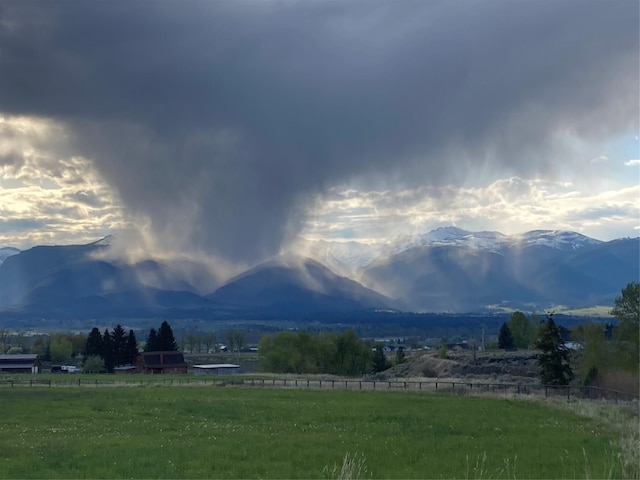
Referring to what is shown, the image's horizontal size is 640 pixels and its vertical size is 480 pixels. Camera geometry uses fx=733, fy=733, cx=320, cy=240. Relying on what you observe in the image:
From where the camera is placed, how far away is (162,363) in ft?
361

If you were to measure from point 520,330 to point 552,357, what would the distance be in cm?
6665

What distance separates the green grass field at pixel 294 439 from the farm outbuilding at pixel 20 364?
227 ft

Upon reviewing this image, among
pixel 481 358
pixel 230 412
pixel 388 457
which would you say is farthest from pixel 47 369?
pixel 388 457

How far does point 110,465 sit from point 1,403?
25.7m

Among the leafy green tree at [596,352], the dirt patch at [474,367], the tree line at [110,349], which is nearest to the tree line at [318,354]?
the dirt patch at [474,367]

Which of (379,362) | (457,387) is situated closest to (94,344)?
(379,362)

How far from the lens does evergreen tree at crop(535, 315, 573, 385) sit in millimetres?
61562

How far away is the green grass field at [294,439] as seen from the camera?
20875mm

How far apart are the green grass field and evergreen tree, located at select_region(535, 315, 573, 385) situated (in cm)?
1728

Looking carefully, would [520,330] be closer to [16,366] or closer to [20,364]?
[20,364]

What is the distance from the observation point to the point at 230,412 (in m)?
37.6

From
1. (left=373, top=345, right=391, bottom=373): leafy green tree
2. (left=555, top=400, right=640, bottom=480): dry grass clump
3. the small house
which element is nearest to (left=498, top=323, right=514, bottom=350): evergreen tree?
(left=373, top=345, right=391, bottom=373): leafy green tree

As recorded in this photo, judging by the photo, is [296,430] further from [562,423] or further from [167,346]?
[167,346]

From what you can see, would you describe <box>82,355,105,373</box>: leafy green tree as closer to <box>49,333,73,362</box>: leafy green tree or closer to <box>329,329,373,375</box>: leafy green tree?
<box>49,333,73,362</box>: leafy green tree
